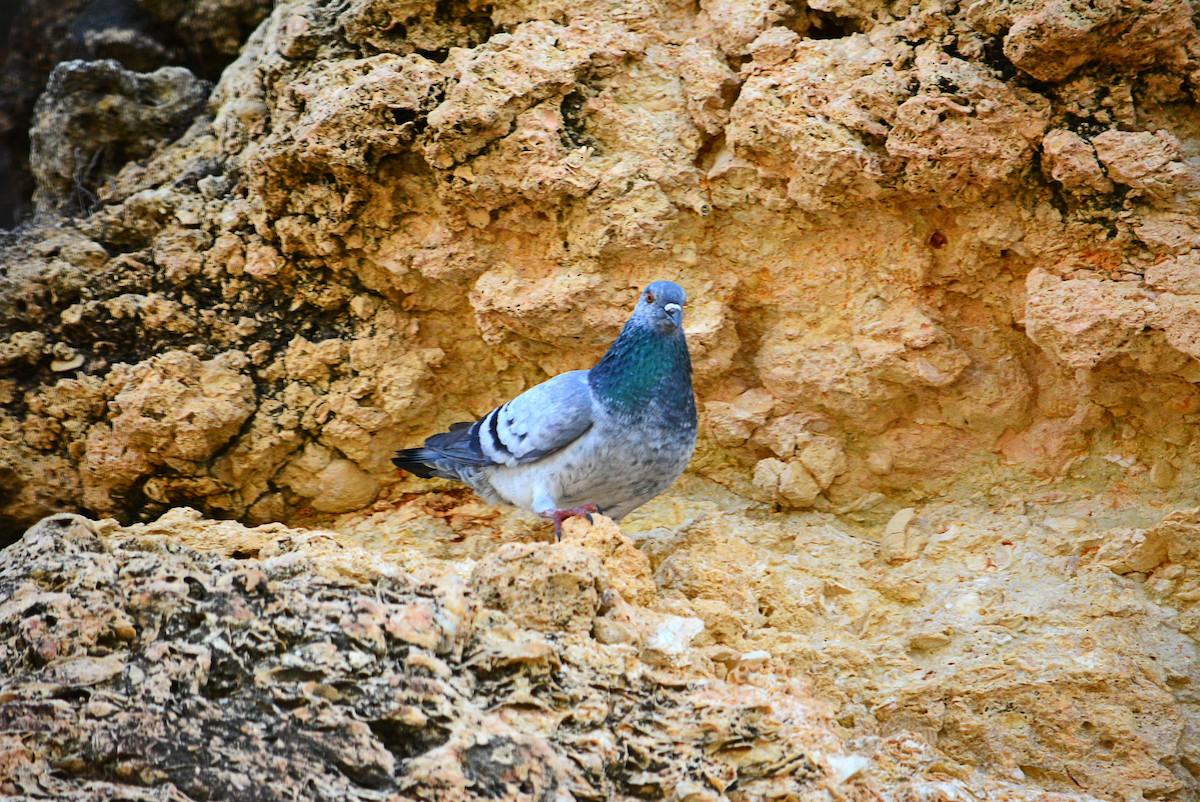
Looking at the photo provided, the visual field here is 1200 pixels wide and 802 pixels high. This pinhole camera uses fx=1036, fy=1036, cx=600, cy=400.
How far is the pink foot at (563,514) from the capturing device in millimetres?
3814

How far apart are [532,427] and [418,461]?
2.25 ft

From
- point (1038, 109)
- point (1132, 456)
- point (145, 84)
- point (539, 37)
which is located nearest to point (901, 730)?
point (1132, 456)

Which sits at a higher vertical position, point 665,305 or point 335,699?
point 665,305

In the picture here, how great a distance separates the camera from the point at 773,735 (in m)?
2.64

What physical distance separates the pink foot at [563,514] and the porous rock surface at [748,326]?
0.99ft

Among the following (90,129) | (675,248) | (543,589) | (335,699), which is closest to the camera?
(335,699)

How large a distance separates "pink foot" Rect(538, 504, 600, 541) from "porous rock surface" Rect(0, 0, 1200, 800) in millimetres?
302

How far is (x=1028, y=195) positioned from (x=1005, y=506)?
1.21 metres

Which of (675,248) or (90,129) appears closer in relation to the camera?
(675,248)

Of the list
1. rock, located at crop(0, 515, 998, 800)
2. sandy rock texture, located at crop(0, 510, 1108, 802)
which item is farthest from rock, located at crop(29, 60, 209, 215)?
rock, located at crop(0, 515, 998, 800)

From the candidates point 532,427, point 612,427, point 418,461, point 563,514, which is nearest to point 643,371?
point 612,427

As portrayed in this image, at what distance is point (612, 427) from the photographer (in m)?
3.94

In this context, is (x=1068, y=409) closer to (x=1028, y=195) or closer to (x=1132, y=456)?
(x=1132, y=456)

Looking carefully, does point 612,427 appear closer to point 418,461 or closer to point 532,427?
point 532,427
